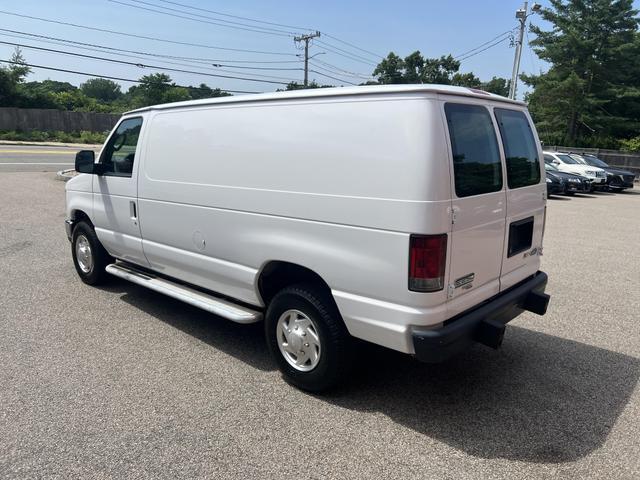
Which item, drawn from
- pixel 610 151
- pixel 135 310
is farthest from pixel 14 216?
pixel 610 151

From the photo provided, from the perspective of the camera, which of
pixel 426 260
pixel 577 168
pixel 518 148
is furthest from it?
pixel 577 168

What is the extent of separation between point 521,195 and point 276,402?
245 centimetres

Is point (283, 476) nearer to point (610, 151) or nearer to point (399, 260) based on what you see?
point (399, 260)

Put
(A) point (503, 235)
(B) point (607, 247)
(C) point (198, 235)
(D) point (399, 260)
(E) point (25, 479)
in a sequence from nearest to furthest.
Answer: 1. (E) point (25, 479)
2. (D) point (399, 260)
3. (A) point (503, 235)
4. (C) point (198, 235)
5. (B) point (607, 247)

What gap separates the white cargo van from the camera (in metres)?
3.01

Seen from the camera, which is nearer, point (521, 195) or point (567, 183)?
point (521, 195)

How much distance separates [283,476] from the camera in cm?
279

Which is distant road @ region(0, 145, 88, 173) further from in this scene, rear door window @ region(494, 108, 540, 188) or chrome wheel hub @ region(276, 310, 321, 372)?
rear door window @ region(494, 108, 540, 188)

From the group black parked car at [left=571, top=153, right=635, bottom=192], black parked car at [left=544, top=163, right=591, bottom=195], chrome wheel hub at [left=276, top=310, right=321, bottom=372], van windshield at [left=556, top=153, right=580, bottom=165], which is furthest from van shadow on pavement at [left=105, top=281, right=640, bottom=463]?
black parked car at [left=571, top=153, right=635, bottom=192]

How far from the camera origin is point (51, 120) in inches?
1572

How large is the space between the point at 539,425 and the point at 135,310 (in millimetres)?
4042

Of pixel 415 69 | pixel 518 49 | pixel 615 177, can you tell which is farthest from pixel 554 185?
pixel 415 69

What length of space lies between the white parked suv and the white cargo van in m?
19.2

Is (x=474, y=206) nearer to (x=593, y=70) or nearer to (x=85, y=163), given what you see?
(x=85, y=163)
